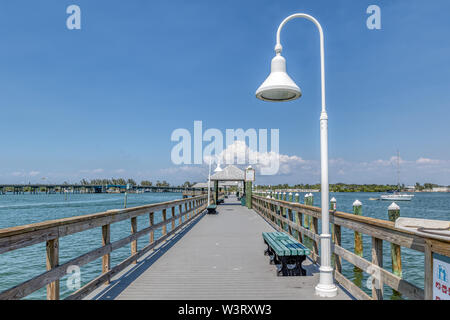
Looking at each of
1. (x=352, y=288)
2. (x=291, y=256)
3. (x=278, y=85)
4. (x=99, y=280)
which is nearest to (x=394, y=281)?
(x=352, y=288)

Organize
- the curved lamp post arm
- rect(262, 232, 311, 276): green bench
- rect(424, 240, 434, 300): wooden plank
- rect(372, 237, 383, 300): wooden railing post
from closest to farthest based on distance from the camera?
rect(424, 240, 434, 300): wooden plank → rect(372, 237, 383, 300): wooden railing post → the curved lamp post arm → rect(262, 232, 311, 276): green bench

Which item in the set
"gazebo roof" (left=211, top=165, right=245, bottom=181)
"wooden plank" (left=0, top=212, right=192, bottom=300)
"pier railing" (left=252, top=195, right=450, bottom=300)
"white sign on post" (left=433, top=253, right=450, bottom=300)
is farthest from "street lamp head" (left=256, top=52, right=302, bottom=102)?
"gazebo roof" (left=211, top=165, right=245, bottom=181)

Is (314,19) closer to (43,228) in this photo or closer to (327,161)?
(327,161)

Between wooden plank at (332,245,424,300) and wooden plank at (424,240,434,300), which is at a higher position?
wooden plank at (424,240,434,300)

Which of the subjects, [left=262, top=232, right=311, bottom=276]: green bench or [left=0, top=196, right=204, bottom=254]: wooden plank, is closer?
[left=0, top=196, right=204, bottom=254]: wooden plank

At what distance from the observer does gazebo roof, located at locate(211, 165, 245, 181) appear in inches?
966

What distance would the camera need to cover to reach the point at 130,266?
5.31 metres

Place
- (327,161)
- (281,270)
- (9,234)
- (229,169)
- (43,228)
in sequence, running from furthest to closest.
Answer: (229,169)
(281,270)
(327,161)
(43,228)
(9,234)

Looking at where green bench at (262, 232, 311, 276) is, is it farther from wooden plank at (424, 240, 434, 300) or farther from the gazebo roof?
the gazebo roof

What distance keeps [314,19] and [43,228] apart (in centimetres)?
442

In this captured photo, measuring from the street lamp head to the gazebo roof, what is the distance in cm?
2004

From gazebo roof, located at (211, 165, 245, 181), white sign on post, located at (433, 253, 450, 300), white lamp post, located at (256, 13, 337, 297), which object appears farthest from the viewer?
gazebo roof, located at (211, 165, 245, 181)
